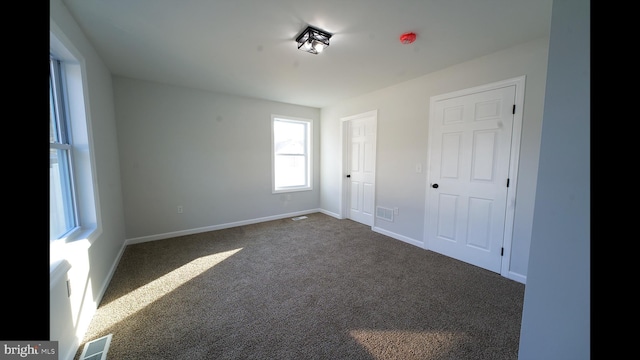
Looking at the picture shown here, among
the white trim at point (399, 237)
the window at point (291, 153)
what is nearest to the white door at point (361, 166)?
the white trim at point (399, 237)

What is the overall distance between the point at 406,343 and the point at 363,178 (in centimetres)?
298

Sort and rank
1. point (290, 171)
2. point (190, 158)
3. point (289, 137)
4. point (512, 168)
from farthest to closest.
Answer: point (290, 171)
point (289, 137)
point (190, 158)
point (512, 168)

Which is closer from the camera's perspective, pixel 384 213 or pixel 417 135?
pixel 417 135

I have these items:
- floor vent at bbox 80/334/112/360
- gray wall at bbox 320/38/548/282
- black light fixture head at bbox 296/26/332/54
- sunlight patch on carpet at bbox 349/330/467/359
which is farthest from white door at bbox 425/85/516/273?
floor vent at bbox 80/334/112/360

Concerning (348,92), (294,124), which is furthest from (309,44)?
(294,124)

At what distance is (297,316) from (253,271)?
36.4 inches

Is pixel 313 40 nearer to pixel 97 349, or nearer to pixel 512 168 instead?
pixel 512 168

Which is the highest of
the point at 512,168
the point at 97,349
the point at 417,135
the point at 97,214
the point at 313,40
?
the point at 313,40

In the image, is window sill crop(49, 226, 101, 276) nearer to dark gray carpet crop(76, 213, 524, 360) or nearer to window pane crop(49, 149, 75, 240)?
window pane crop(49, 149, 75, 240)

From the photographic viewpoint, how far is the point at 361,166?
4.32m

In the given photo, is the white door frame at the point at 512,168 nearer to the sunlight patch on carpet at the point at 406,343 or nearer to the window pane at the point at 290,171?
the sunlight patch on carpet at the point at 406,343
